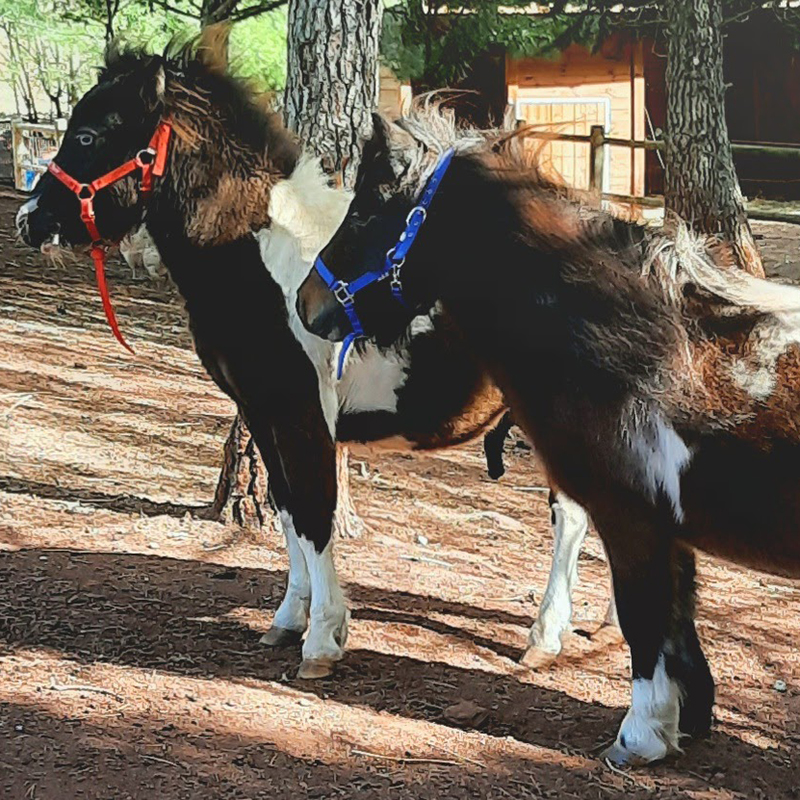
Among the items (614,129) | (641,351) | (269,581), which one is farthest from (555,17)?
(641,351)

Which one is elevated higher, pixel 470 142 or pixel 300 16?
pixel 300 16

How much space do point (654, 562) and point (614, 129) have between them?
1632 centimetres

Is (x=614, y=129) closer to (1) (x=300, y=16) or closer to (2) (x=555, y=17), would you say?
(2) (x=555, y=17)

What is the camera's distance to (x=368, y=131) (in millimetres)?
5328

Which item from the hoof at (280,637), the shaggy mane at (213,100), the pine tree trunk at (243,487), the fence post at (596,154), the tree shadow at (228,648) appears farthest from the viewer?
the fence post at (596,154)

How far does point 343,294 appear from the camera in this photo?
3617mm

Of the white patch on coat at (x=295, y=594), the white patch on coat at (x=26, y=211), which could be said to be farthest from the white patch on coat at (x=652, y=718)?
the white patch on coat at (x=26, y=211)

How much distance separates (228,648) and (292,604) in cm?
31

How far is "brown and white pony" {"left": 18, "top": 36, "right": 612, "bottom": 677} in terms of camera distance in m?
4.11

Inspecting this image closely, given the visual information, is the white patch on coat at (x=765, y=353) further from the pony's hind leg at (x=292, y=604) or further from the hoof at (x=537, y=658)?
the pony's hind leg at (x=292, y=604)

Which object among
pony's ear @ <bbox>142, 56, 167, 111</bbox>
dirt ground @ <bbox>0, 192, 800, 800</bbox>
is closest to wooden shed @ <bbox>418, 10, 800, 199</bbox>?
dirt ground @ <bbox>0, 192, 800, 800</bbox>

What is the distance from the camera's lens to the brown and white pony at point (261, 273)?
411 cm

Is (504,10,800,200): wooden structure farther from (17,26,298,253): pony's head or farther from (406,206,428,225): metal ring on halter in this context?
(406,206,428,225): metal ring on halter

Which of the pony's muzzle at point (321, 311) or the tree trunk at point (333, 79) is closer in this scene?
the pony's muzzle at point (321, 311)
